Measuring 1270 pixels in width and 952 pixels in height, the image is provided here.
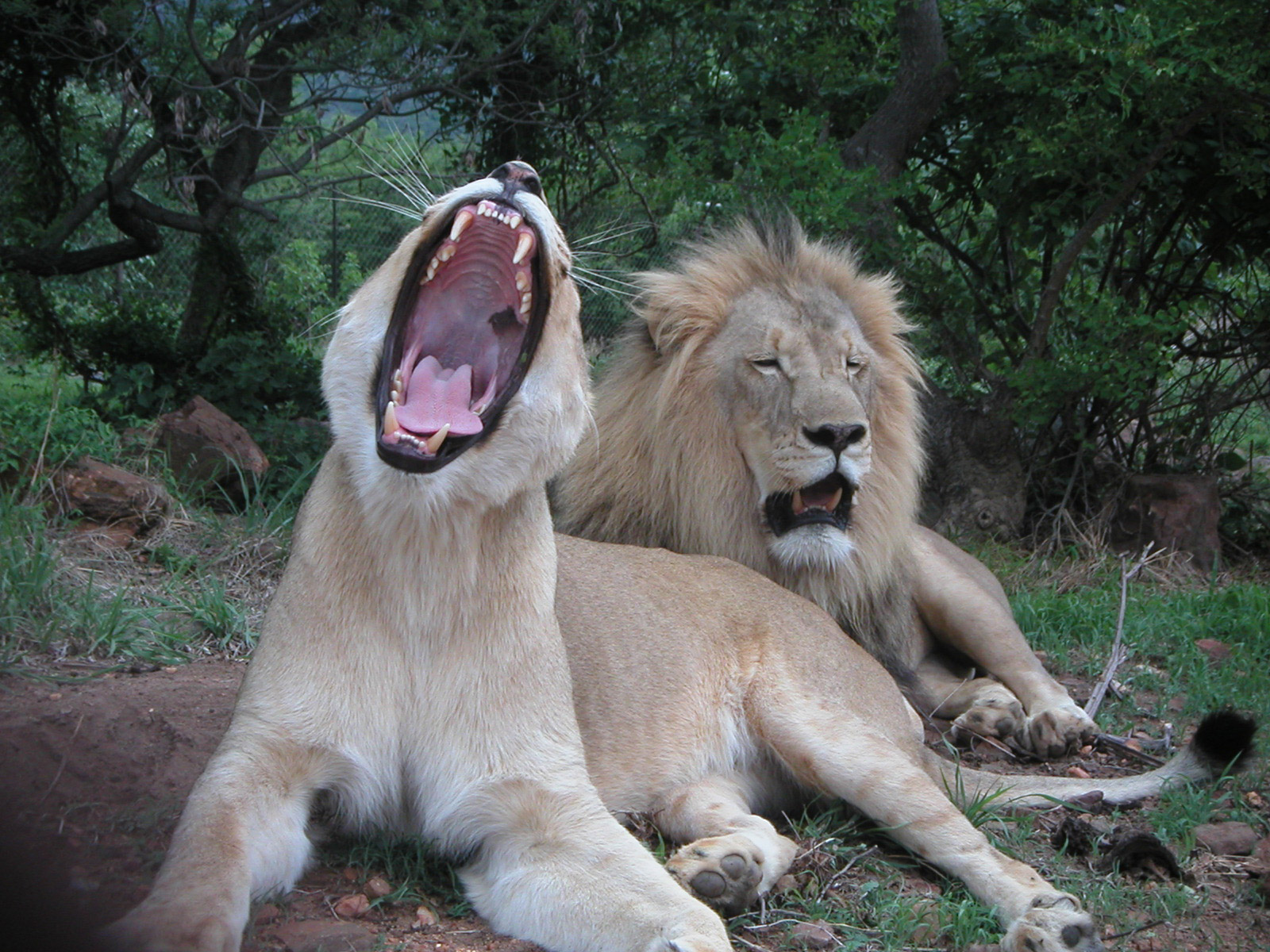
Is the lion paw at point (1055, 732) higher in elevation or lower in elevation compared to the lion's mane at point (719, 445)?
lower

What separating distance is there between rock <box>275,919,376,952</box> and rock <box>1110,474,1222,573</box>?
212 inches

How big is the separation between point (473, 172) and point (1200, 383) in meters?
4.06

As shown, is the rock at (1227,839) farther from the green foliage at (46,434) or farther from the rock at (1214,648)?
the green foliage at (46,434)

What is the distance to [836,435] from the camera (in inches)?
144

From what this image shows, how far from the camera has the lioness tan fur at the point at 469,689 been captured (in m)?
2.38

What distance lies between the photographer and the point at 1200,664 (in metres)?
4.85

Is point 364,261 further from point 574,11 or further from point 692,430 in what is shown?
point 692,430

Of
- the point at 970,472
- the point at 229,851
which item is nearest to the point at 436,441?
the point at 229,851

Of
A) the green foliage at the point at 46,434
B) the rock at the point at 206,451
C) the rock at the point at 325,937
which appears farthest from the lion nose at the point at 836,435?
the green foliage at the point at 46,434

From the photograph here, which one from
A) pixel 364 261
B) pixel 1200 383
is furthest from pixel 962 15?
pixel 364 261

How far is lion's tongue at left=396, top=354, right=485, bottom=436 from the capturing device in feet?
8.32

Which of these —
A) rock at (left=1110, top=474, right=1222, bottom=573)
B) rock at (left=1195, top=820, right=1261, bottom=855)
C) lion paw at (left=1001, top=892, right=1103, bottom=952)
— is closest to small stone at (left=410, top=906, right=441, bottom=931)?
lion paw at (left=1001, top=892, right=1103, bottom=952)

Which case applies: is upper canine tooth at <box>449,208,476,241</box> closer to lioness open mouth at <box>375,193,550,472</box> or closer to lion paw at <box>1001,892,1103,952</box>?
lioness open mouth at <box>375,193,550,472</box>

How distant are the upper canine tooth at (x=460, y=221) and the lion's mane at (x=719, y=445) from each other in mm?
1381
